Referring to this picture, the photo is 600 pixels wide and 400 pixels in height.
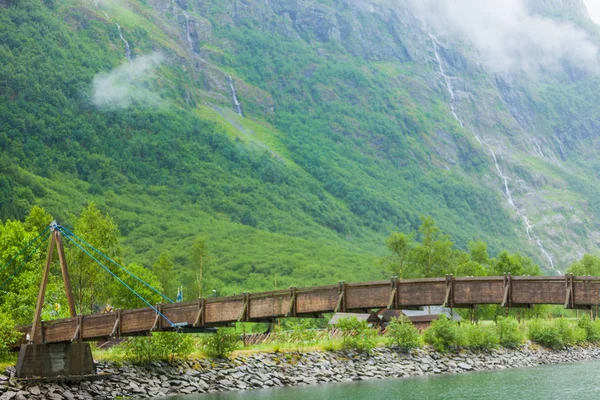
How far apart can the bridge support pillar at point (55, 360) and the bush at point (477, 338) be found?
47995mm

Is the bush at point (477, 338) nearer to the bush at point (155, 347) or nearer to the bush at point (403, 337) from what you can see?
the bush at point (403, 337)

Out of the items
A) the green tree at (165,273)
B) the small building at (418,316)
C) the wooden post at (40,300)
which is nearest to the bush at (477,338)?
the small building at (418,316)

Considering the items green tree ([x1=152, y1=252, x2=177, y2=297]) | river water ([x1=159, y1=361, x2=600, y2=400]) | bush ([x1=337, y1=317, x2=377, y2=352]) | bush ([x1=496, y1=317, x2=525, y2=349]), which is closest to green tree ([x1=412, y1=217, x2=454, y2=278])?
bush ([x1=496, y1=317, x2=525, y2=349])

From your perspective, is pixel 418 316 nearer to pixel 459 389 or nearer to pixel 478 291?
pixel 459 389

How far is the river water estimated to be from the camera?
198ft

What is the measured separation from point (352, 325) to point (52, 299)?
29.4 meters

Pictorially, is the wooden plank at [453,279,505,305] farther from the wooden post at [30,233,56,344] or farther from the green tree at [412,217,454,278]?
the green tree at [412,217,454,278]

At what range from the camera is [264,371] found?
72.2 meters

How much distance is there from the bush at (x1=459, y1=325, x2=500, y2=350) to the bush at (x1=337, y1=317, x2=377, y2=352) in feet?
36.0

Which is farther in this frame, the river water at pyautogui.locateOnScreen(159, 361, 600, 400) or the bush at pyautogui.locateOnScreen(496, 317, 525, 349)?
the bush at pyautogui.locateOnScreen(496, 317, 525, 349)

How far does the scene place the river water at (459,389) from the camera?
60.4 metres

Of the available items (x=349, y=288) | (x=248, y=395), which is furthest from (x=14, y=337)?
(x=349, y=288)

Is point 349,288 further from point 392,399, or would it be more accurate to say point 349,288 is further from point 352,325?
point 352,325

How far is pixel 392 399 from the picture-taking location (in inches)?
2328
